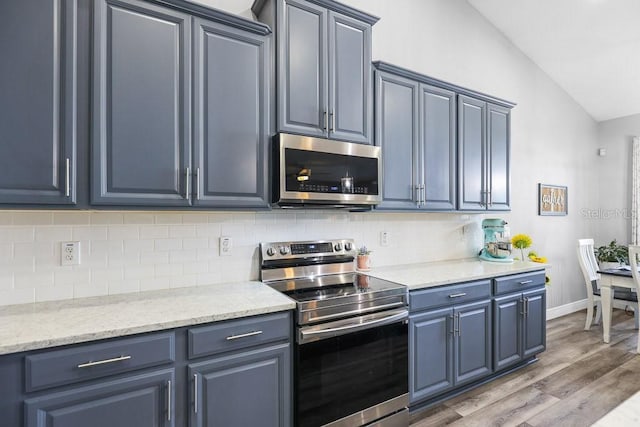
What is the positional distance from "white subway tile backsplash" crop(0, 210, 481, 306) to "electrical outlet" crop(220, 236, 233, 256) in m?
0.03

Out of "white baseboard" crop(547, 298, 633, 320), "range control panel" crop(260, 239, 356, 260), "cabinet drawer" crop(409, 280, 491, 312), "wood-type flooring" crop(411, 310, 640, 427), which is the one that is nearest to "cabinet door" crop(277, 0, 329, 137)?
"range control panel" crop(260, 239, 356, 260)

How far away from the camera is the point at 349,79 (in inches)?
91.2

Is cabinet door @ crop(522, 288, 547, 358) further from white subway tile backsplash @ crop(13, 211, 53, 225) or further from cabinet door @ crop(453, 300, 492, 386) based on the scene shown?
white subway tile backsplash @ crop(13, 211, 53, 225)

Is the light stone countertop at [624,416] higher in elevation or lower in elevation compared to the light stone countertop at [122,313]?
lower

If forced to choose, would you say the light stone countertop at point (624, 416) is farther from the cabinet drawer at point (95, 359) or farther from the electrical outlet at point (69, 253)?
the electrical outlet at point (69, 253)

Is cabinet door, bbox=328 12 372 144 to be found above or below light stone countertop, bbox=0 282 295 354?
above

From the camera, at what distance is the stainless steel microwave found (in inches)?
79.0

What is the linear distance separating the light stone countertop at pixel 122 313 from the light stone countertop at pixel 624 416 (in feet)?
4.15

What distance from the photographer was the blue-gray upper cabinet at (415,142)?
8.36 ft

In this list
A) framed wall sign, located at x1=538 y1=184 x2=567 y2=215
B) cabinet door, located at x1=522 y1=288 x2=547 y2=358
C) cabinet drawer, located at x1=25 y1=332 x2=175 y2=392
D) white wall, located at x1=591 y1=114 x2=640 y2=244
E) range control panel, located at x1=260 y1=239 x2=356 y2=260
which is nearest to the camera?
cabinet drawer, located at x1=25 y1=332 x2=175 y2=392

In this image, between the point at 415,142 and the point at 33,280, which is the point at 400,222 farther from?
the point at 33,280

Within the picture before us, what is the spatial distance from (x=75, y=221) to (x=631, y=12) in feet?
17.1

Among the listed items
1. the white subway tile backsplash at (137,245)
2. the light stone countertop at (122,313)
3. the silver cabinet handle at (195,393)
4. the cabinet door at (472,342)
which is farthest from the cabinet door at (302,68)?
the cabinet door at (472,342)

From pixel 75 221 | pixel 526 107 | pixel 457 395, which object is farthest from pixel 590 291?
pixel 75 221
